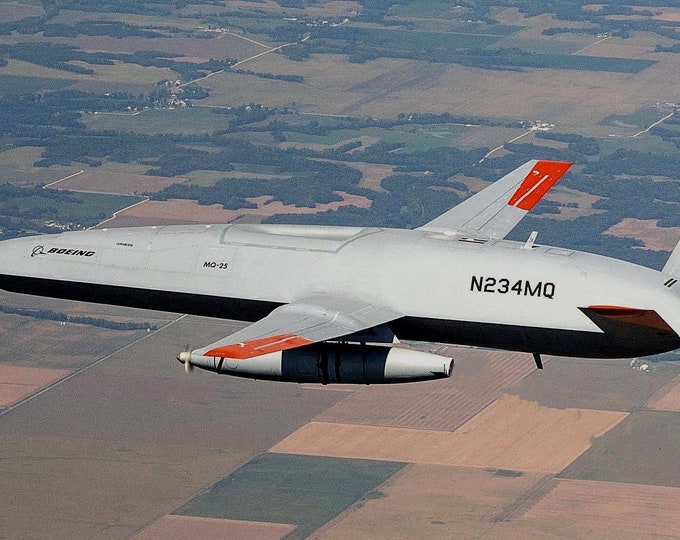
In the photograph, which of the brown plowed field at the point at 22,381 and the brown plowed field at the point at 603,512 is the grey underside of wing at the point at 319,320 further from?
the brown plowed field at the point at 22,381

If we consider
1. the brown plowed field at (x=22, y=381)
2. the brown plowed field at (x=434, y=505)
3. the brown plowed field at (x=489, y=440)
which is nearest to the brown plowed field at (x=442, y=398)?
the brown plowed field at (x=489, y=440)

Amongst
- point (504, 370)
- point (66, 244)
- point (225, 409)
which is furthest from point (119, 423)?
point (66, 244)

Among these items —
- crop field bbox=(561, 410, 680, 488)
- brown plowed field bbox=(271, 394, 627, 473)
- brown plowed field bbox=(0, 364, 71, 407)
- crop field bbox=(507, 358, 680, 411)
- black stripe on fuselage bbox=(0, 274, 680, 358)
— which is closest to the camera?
black stripe on fuselage bbox=(0, 274, 680, 358)

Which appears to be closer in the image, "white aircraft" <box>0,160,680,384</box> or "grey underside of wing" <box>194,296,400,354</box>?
"grey underside of wing" <box>194,296,400,354</box>

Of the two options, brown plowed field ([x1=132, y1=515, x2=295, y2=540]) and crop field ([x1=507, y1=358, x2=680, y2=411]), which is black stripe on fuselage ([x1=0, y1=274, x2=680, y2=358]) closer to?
brown plowed field ([x1=132, y1=515, x2=295, y2=540])

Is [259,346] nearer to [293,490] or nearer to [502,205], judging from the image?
[502,205]

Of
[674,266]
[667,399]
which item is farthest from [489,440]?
[674,266]

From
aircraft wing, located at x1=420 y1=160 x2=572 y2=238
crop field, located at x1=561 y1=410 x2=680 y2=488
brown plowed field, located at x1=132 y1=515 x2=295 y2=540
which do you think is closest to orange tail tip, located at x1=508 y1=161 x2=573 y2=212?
aircraft wing, located at x1=420 y1=160 x2=572 y2=238
